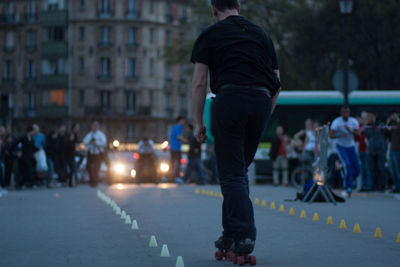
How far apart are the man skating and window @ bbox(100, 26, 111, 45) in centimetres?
7494

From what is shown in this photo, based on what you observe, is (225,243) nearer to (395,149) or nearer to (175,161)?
(395,149)

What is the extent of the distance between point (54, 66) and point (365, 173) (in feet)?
210

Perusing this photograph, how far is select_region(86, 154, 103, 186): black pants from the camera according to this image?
2555cm

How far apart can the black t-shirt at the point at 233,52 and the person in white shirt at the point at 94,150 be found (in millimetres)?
18399

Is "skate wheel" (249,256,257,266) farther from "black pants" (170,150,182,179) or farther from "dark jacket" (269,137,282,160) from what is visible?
"black pants" (170,150,182,179)

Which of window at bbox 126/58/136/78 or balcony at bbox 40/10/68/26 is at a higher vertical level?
balcony at bbox 40/10/68/26

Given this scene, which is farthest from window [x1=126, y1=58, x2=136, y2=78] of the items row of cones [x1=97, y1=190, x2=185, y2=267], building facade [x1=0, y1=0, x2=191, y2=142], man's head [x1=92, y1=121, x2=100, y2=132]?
row of cones [x1=97, y1=190, x2=185, y2=267]

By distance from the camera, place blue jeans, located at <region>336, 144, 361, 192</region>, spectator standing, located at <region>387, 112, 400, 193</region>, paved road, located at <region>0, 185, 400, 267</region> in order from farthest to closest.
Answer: blue jeans, located at <region>336, 144, 361, 192</region> < spectator standing, located at <region>387, 112, 400, 193</region> < paved road, located at <region>0, 185, 400, 267</region>

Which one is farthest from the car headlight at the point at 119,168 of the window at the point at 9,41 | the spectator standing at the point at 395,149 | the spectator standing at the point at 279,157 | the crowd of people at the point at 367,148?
the window at the point at 9,41

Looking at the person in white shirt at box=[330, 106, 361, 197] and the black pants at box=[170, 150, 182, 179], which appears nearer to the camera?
the person in white shirt at box=[330, 106, 361, 197]

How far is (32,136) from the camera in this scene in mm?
25703

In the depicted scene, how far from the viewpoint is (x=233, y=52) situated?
7148mm

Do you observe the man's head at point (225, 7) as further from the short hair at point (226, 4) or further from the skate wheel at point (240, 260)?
the skate wheel at point (240, 260)

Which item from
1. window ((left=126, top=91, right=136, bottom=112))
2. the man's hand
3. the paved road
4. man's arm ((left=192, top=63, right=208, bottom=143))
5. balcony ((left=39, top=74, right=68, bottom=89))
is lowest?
the paved road
